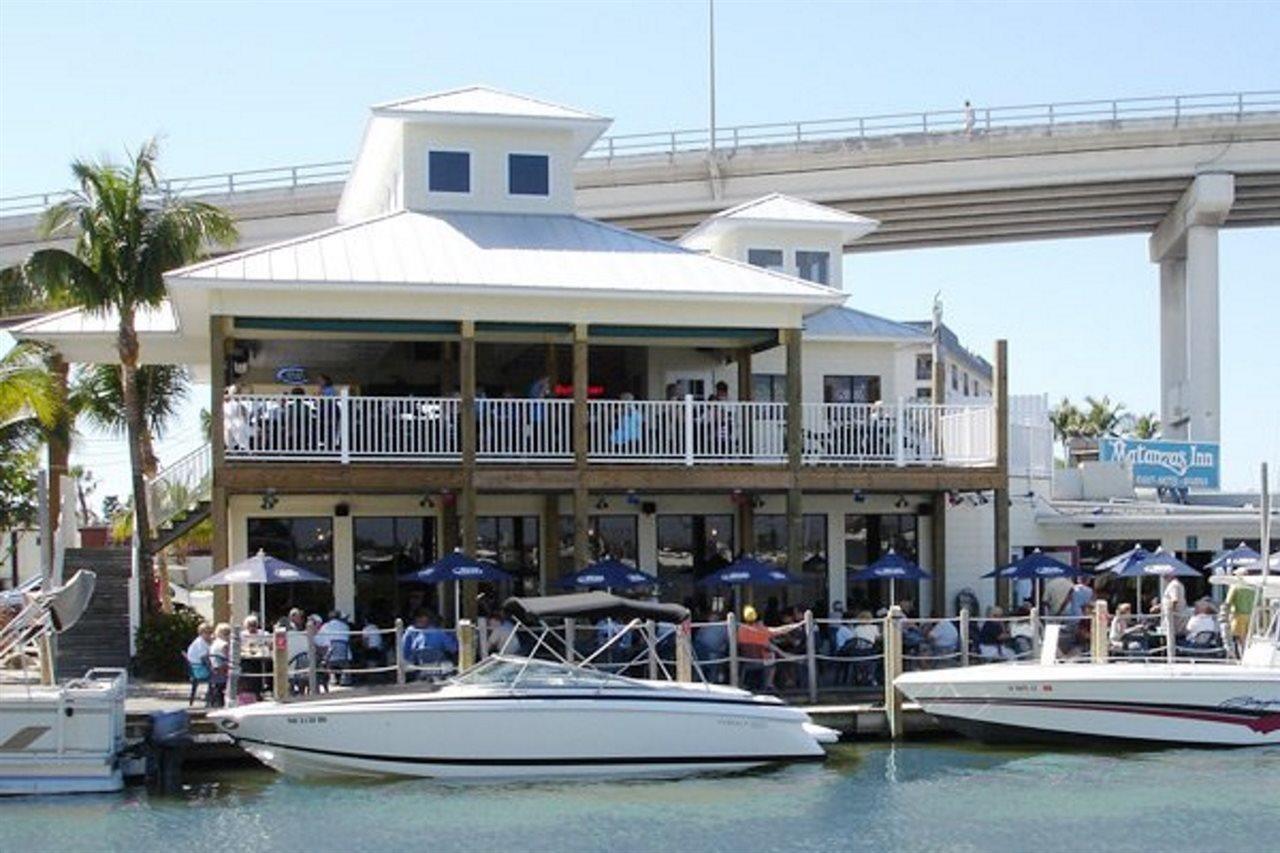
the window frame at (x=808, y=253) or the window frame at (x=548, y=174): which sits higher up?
the window frame at (x=548, y=174)

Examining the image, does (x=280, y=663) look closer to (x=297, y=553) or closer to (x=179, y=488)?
(x=297, y=553)

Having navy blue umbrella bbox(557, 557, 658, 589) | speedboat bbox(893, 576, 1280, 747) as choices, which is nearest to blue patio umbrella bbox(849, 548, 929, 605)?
navy blue umbrella bbox(557, 557, 658, 589)

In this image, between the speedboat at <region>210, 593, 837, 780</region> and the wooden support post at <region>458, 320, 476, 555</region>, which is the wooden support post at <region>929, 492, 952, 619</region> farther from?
the speedboat at <region>210, 593, 837, 780</region>

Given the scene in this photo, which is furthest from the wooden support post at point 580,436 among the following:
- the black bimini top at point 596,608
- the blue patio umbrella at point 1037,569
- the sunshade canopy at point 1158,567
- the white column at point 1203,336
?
the white column at point 1203,336

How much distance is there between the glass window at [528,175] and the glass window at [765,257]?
4690 mm

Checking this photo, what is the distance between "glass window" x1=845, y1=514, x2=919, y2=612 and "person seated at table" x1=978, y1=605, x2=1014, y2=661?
5325mm

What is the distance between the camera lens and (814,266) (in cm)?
3622

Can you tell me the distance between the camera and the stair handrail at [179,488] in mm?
31859

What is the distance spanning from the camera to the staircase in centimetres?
2969

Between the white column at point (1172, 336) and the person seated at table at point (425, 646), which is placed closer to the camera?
the person seated at table at point (425, 646)

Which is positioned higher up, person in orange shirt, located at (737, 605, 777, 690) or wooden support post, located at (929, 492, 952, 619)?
wooden support post, located at (929, 492, 952, 619)

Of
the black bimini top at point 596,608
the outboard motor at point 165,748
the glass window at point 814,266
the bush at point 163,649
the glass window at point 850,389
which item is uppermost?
the glass window at point 814,266

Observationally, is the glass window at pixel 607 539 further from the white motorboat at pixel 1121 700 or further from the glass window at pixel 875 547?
the white motorboat at pixel 1121 700

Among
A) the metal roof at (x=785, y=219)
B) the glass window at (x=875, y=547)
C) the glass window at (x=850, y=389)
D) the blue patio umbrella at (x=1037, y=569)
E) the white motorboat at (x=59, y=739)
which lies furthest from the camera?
the metal roof at (x=785, y=219)
